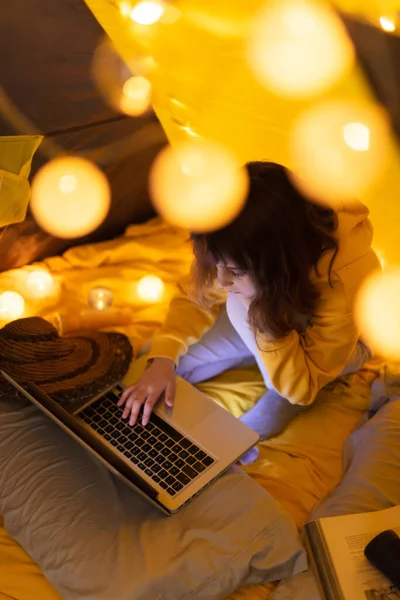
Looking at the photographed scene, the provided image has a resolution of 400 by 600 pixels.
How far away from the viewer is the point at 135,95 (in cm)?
131

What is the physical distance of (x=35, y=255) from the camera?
1.35m

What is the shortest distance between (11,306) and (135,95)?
565 mm

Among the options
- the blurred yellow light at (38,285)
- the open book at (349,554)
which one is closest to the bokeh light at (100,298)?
the blurred yellow light at (38,285)

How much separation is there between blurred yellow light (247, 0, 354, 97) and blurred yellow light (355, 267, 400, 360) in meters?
0.38

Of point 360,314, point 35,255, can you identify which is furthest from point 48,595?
point 35,255

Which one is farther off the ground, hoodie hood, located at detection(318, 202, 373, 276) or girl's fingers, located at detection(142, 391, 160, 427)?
hoodie hood, located at detection(318, 202, 373, 276)

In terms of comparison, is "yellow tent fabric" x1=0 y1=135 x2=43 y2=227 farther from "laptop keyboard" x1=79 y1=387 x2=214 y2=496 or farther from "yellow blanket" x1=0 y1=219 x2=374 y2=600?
"laptop keyboard" x1=79 y1=387 x2=214 y2=496

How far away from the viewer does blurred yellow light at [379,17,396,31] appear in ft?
2.86

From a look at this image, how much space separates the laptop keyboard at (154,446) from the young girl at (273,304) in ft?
0.10

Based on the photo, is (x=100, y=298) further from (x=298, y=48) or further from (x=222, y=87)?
(x=298, y=48)

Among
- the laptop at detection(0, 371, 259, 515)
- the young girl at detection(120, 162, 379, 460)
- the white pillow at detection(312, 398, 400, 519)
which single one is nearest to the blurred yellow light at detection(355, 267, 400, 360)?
the young girl at detection(120, 162, 379, 460)

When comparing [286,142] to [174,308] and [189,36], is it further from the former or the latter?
[174,308]

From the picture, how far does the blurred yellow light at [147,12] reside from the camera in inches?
44.8

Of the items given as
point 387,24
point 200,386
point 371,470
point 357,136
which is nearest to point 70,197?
point 200,386
